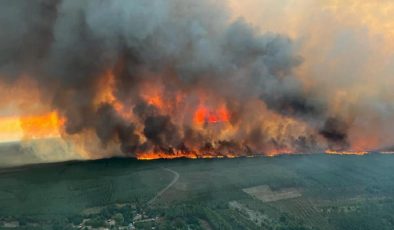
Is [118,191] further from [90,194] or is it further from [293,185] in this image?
[293,185]

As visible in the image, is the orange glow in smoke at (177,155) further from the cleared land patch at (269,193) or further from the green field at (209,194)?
the cleared land patch at (269,193)

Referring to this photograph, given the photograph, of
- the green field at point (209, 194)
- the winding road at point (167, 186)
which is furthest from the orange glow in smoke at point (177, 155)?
the winding road at point (167, 186)

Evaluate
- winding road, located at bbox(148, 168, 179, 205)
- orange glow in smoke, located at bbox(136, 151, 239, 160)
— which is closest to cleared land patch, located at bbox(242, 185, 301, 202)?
winding road, located at bbox(148, 168, 179, 205)

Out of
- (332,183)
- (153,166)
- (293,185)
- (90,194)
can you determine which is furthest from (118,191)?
(332,183)

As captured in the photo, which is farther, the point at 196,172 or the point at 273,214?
the point at 196,172

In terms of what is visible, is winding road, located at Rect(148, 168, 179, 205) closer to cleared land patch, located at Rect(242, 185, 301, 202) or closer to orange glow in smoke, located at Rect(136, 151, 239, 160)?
orange glow in smoke, located at Rect(136, 151, 239, 160)
